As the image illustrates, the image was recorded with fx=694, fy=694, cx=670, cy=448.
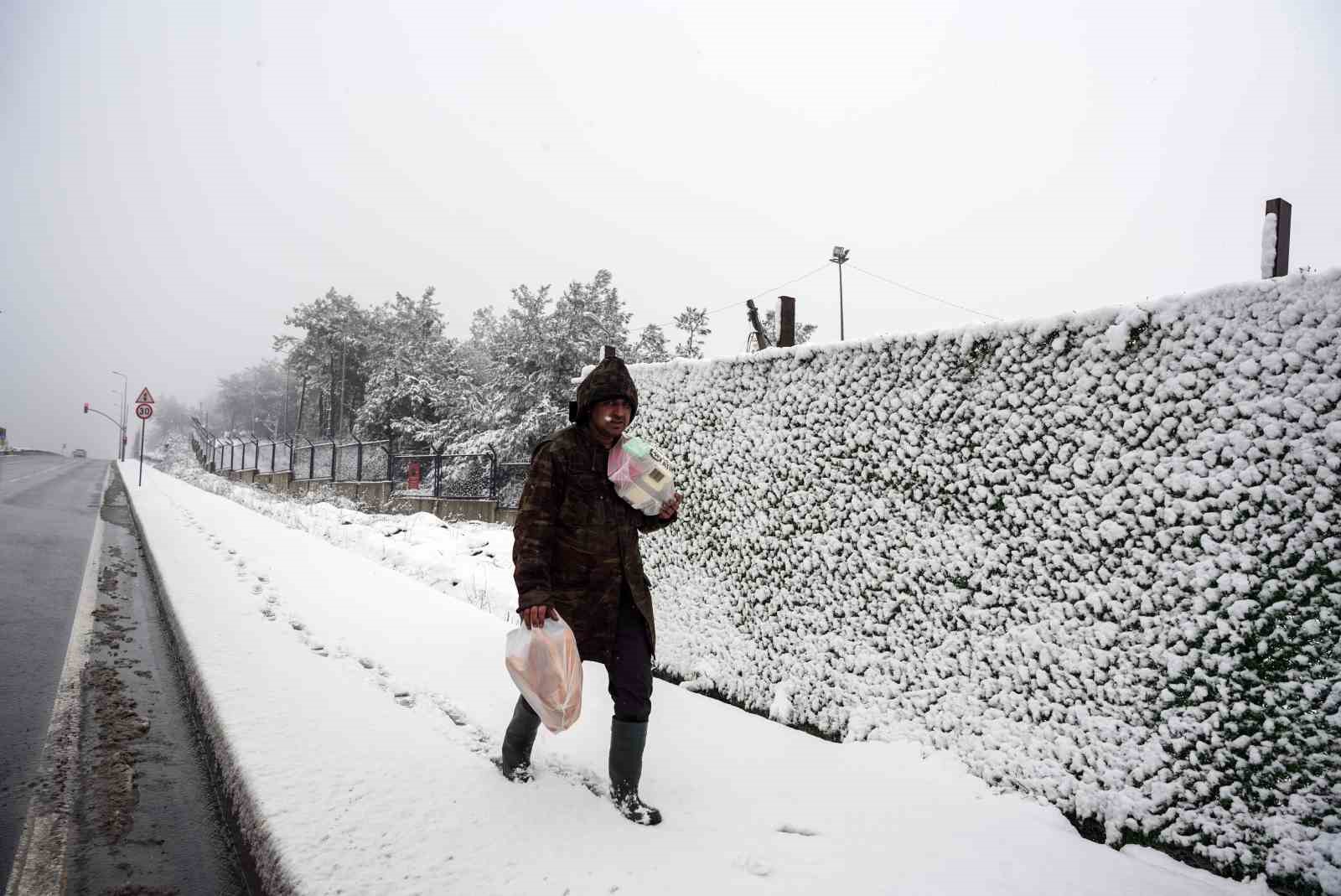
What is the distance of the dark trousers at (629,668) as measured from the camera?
270cm

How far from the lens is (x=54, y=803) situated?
2.70 metres

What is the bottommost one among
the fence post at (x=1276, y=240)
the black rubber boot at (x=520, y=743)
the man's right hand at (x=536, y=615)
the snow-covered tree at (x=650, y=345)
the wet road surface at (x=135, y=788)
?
the wet road surface at (x=135, y=788)

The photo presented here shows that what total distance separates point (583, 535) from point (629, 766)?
0.91m

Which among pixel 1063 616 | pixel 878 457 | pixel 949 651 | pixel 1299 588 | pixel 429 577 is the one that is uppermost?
pixel 878 457

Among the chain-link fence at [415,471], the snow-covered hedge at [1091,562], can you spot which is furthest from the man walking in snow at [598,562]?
the chain-link fence at [415,471]

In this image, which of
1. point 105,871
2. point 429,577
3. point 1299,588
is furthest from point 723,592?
point 429,577

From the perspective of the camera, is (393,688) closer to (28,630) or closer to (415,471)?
(28,630)

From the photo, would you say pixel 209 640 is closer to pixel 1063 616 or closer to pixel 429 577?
pixel 429 577

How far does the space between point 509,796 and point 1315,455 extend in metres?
3.18

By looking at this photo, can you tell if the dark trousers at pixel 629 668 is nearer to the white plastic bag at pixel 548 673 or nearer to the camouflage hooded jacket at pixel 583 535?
the camouflage hooded jacket at pixel 583 535

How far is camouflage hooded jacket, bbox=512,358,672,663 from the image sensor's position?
2699mm

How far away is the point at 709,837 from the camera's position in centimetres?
261

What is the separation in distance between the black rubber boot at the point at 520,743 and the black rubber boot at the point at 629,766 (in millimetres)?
365

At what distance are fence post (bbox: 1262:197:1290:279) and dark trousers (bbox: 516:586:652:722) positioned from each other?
2912mm
